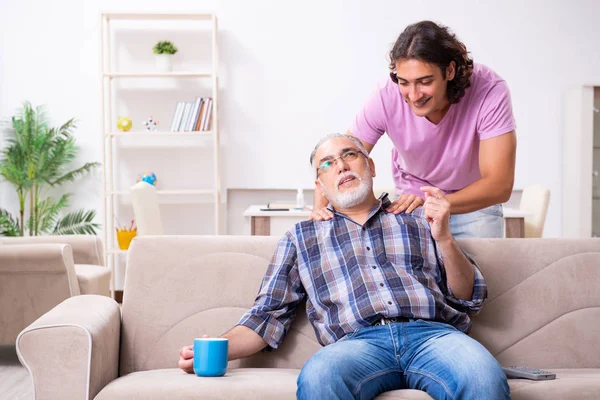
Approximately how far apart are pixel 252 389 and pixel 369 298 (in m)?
0.40

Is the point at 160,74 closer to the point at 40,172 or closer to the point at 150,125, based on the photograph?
the point at 150,125

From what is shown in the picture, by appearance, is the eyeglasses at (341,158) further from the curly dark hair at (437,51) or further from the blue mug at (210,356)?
the blue mug at (210,356)

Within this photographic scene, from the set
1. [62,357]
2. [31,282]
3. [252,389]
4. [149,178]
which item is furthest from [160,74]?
[252,389]

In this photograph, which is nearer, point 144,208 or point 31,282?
point 31,282

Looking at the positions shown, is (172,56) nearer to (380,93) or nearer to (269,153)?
(269,153)

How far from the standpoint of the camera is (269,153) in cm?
597

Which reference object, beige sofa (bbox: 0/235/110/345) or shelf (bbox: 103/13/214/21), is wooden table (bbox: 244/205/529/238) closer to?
beige sofa (bbox: 0/235/110/345)

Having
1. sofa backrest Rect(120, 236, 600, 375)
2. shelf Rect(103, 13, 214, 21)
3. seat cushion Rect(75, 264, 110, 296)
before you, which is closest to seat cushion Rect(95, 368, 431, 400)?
sofa backrest Rect(120, 236, 600, 375)

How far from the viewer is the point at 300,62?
19.5 feet

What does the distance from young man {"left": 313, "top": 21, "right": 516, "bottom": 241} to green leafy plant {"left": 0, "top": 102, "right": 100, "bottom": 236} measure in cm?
365

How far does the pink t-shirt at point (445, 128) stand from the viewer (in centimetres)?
242

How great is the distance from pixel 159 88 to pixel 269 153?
0.99 metres

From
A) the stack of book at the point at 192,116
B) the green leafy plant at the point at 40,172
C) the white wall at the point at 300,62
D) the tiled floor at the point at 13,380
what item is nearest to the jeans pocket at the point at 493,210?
the tiled floor at the point at 13,380

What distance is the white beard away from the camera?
224 centimetres
